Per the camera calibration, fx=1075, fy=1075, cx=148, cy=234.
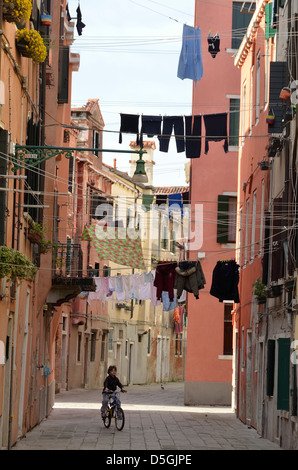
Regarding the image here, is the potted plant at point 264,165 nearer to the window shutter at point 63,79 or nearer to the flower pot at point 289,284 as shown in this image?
the flower pot at point 289,284

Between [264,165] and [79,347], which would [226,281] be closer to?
[264,165]

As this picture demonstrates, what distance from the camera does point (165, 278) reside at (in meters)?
34.6

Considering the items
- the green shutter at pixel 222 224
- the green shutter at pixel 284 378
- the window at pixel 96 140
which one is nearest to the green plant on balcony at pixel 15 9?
the green shutter at pixel 284 378

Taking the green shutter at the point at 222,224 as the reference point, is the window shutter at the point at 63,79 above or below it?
above

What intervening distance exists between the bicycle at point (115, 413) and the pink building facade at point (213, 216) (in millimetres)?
12781

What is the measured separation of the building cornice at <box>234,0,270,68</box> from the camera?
28.6 m

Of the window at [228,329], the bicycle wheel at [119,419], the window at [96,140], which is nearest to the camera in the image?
the bicycle wheel at [119,419]

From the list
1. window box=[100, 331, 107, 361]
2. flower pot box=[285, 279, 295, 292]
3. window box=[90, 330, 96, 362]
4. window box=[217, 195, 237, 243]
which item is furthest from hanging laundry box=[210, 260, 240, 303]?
window box=[100, 331, 107, 361]

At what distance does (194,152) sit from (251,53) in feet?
17.4

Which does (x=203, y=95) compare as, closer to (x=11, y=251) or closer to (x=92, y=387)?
(x=92, y=387)

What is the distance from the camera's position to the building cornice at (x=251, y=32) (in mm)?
28578

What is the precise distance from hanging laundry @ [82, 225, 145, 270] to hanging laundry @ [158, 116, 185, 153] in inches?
226

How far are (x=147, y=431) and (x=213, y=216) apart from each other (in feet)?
51.7

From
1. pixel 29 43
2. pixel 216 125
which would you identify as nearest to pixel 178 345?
pixel 216 125
